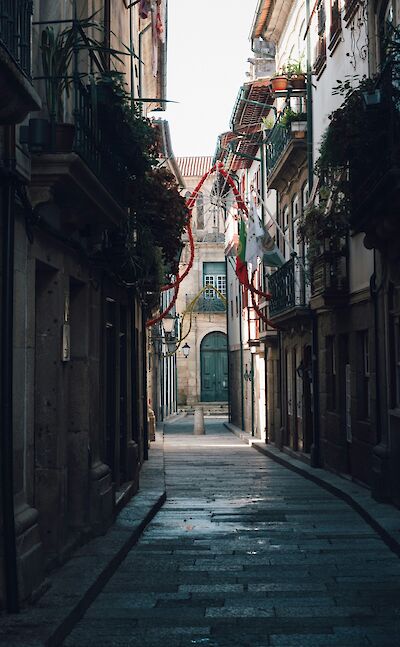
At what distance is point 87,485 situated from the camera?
11016 mm

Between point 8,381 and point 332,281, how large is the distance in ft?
37.1

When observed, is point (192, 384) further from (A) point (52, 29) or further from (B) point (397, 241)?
(A) point (52, 29)

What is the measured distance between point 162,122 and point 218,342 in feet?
94.7

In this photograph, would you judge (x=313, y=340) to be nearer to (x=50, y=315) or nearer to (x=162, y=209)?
(x=162, y=209)

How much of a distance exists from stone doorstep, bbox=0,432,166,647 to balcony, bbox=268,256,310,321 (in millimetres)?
8598

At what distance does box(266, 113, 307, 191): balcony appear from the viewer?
72.0 feet

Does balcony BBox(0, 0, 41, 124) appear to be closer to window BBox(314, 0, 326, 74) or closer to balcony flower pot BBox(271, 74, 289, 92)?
window BBox(314, 0, 326, 74)

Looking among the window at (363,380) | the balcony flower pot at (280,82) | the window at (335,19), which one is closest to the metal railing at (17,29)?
the window at (363,380)

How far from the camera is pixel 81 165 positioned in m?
8.51

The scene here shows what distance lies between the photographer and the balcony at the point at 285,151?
2194 cm

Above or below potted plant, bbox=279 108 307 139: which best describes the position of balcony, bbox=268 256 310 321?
below

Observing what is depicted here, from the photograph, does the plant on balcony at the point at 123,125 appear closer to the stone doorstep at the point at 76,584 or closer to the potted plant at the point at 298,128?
the stone doorstep at the point at 76,584

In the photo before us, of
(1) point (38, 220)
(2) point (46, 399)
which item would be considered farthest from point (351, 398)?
(1) point (38, 220)

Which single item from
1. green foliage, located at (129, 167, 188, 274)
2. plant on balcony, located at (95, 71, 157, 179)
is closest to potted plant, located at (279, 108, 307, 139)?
green foliage, located at (129, 167, 188, 274)
